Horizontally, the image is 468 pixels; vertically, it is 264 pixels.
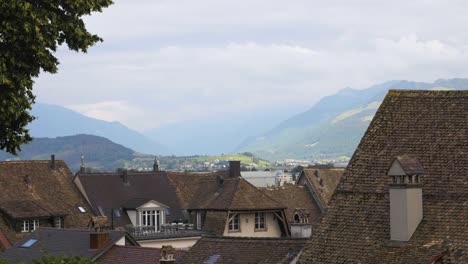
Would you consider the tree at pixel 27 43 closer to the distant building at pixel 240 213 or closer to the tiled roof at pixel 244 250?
the tiled roof at pixel 244 250

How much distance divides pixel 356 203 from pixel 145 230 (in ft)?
147

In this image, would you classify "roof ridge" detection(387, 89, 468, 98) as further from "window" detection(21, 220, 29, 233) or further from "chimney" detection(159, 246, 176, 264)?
"window" detection(21, 220, 29, 233)

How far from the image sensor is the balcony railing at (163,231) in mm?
67375

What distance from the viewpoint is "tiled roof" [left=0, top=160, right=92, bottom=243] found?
66.8 meters

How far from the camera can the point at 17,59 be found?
2155 centimetres

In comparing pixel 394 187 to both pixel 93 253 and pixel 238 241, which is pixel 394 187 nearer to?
pixel 238 241

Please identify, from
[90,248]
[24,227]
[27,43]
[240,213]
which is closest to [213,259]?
[90,248]

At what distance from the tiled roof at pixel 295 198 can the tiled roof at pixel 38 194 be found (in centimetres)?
1415

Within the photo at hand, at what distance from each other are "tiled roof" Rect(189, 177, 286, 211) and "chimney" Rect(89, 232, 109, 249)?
66.7 ft

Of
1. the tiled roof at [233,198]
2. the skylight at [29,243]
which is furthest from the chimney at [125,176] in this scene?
the skylight at [29,243]

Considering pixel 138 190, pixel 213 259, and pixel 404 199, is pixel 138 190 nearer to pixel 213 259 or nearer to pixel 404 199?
pixel 213 259

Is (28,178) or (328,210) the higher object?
(28,178)

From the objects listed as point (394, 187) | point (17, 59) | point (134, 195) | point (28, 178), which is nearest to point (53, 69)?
point (17, 59)

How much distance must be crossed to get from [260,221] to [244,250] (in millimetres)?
27720
